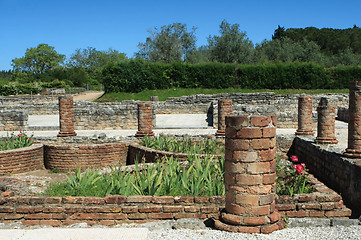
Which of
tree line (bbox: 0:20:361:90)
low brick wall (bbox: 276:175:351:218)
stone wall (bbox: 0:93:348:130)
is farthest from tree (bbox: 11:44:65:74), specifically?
low brick wall (bbox: 276:175:351:218)

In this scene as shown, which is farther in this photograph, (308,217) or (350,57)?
(350,57)

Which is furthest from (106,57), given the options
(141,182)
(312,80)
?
(141,182)

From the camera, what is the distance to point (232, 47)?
35812mm

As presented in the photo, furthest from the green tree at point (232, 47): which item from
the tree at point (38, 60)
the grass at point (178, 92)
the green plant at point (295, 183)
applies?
the tree at point (38, 60)

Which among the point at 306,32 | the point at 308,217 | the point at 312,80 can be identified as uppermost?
the point at 306,32

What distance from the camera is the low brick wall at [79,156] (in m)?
10.1

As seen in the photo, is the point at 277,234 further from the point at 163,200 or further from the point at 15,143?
the point at 15,143

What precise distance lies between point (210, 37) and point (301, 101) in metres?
26.7

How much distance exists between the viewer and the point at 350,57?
144 feet

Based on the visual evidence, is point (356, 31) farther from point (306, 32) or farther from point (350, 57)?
point (350, 57)

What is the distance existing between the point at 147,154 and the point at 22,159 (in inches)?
130

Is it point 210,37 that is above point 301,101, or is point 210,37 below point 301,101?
above

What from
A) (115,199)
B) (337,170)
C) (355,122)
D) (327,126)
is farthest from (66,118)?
(355,122)

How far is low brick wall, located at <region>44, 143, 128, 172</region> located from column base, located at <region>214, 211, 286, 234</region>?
6.16m
